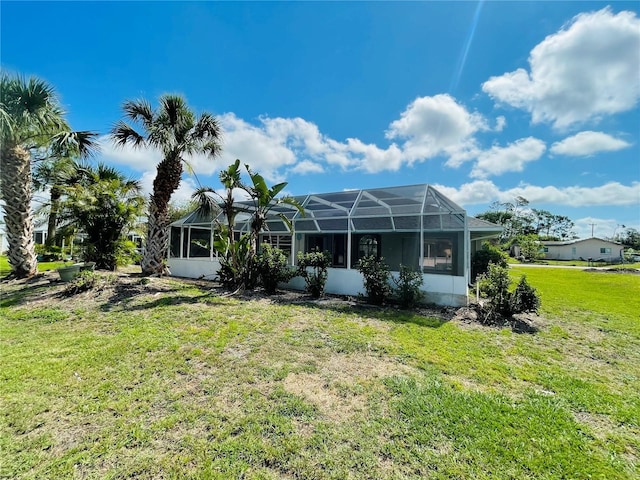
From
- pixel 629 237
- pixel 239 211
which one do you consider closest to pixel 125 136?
pixel 239 211

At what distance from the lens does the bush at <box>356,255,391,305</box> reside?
8.73 metres

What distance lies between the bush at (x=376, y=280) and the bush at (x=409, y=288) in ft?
1.38

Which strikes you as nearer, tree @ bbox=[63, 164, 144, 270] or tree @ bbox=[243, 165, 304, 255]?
tree @ bbox=[243, 165, 304, 255]

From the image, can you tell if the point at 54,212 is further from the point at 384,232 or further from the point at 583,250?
the point at 583,250

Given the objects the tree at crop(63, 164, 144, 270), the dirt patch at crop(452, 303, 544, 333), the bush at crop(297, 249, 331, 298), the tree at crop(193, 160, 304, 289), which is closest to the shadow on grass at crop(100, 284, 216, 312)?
the tree at crop(193, 160, 304, 289)

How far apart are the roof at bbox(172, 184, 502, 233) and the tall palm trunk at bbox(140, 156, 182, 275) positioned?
401 centimetres

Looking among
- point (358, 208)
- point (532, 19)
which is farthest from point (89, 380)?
point (532, 19)

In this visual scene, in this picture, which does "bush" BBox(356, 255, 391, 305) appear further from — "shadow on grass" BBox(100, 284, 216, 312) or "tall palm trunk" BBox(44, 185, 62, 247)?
"tall palm trunk" BBox(44, 185, 62, 247)

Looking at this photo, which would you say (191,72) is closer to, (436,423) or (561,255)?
(436,423)

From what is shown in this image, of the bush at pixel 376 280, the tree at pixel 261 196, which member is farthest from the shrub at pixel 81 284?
the bush at pixel 376 280

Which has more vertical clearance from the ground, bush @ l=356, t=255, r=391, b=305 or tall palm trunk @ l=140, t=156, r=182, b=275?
tall palm trunk @ l=140, t=156, r=182, b=275

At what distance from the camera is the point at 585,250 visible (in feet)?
159

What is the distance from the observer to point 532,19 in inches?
320

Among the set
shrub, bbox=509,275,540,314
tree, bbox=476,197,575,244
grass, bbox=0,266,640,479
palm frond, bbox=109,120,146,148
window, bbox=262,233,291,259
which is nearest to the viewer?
grass, bbox=0,266,640,479
